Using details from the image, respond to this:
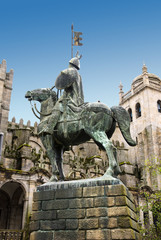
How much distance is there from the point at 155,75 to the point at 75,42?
39.2 meters

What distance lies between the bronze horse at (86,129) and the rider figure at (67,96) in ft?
0.37

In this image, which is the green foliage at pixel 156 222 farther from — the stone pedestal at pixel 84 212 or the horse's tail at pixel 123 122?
the stone pedestal at pixel 84 212

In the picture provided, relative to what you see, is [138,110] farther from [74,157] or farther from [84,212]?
[84,212]

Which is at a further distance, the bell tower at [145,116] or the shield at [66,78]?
the bell tower at [145,116]

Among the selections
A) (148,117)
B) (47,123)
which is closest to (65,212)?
(47,123)

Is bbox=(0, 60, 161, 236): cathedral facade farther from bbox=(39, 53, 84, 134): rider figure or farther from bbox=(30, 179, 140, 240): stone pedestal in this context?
bbox=(30, 179, 140, 240): stone pedestal

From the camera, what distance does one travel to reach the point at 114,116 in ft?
21.5

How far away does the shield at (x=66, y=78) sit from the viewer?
6.96m

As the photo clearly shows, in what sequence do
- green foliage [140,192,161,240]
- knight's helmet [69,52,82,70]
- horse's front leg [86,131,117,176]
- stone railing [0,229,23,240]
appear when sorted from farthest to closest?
stone railing [0,229,23,240]
green foliage [140,192,161,240]
knight's helmet [69,52,82,70]
horse's front leg [86,131,117,176]

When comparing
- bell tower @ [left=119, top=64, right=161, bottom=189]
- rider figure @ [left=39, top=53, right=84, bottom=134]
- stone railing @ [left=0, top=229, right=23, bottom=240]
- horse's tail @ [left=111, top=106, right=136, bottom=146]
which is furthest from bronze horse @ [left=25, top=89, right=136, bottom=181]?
bell tower @ [left=119, top=64, right=161, bottom=189]

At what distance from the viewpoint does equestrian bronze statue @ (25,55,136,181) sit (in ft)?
20.6

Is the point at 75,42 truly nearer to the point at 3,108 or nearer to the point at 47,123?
the point at 47,123

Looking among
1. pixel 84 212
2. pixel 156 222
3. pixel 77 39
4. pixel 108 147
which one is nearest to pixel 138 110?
pixel 156 222

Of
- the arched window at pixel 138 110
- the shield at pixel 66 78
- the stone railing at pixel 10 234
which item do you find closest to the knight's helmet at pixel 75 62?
the shield at pixel 66 78
